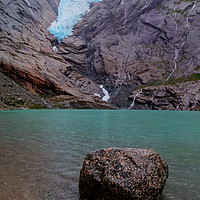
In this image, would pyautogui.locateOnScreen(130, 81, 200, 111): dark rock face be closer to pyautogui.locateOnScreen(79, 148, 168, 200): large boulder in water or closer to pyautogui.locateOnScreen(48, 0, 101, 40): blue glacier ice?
pyautogui.locateOnScreen(48, 0, 101, 40): blue glacier ice

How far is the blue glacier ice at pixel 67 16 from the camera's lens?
11350cm

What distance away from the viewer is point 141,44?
95.9 metres

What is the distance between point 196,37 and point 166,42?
1223 cm

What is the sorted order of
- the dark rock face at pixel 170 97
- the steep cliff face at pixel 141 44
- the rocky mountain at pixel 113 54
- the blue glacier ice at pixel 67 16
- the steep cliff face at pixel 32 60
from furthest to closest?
the blue glacier ice at pixel 67 16 < the steep cliff face at pixel 141 44 < the dark rock face at pixel 170 97 < the rocky mountain at pixel 113 54 < the steep cliff face at pixel 32 60

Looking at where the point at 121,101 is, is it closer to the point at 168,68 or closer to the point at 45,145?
the point at 168,68

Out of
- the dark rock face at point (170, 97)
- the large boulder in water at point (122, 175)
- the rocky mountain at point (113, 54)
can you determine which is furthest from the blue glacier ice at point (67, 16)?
the large boulder in water at point (122, 175)

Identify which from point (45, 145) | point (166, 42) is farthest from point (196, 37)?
point (45, 145)

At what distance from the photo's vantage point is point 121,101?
262 feet

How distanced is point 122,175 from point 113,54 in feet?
307

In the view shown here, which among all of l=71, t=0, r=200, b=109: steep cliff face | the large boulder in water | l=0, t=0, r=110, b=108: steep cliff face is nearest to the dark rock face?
l=71, t=0, r=200, b=109: steep cliff face

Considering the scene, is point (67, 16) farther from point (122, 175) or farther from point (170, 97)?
point (122, 175)

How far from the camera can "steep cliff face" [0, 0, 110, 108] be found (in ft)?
207

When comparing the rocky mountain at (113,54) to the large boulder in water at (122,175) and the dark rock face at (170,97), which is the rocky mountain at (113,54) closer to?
the dark rock face at (170,97)

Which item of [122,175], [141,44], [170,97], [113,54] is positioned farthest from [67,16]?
[122,175]
